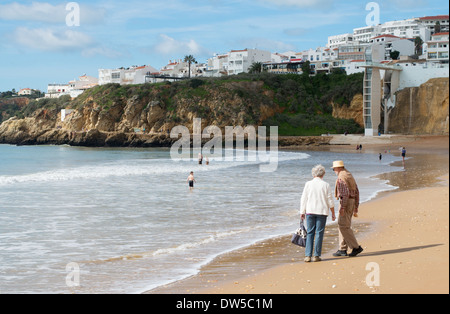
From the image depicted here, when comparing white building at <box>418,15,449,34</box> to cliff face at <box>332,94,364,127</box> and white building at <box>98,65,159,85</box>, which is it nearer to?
cliff face at <box>332,94,364,127</box>

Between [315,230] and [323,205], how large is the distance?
531 mm

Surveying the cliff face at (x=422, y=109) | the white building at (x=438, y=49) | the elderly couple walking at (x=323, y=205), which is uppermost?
the white building at (x=438, y=49)

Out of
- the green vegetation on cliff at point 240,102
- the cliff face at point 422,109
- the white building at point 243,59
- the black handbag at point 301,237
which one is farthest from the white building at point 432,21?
the black handbag at point 301,237

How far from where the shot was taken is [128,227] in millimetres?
13312

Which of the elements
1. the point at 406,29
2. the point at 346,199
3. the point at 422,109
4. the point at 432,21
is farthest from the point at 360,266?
the point at 406,29

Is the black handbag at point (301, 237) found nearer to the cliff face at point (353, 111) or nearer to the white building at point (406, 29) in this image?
the cliff face at point (353, 111)

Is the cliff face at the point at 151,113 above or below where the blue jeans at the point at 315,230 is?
above

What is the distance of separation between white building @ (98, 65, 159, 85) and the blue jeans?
344 feet

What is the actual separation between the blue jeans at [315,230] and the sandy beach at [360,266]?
255mm

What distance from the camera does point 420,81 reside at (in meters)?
71.4

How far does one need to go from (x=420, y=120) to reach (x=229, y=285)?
68329 millimetres

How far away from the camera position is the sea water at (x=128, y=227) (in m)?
8.48
